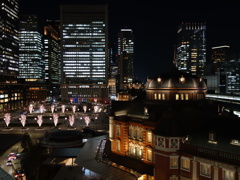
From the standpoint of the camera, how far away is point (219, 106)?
164 feet

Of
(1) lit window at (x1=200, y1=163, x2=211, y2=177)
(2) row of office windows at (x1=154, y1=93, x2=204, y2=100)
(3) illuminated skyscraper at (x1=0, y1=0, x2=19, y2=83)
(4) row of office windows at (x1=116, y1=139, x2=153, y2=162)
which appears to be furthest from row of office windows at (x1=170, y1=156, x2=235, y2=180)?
(3) illuminated skyscraper at (x1=0, y1=0, x2=19, y2=83)

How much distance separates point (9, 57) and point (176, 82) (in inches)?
6197

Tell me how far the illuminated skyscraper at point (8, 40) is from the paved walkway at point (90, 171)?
421 ft

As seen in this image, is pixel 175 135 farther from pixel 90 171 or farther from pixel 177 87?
pixel 90 171

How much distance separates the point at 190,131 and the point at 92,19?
17887 cm

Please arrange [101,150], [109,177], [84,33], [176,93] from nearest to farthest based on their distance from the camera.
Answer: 1. [109,177]
2. [176,93]
3. [101,150]
4. [84,33]

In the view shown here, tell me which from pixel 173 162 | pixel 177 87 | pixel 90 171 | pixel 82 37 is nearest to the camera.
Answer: pixel 173 162

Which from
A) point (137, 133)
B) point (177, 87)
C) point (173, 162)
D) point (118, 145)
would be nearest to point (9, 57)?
point (118, 145)

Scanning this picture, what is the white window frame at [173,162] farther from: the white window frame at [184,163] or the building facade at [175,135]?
the white window frame at [184,163]

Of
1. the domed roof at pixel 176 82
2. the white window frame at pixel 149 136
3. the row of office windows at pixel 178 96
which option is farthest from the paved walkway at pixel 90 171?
the domed roof at pixel 176 82

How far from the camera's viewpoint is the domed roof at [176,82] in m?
47.3

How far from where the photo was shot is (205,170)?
105 feet

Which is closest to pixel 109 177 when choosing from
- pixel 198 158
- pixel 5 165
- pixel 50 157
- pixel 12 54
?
pixel 198 158

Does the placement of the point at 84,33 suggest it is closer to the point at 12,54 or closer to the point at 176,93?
the point at 12,54
